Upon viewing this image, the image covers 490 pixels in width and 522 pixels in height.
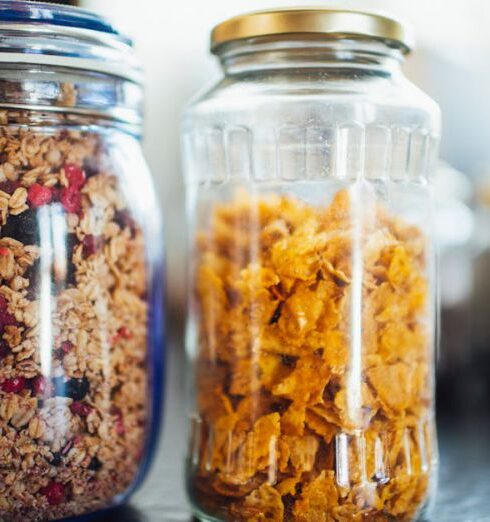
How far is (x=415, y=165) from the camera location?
0.67 m

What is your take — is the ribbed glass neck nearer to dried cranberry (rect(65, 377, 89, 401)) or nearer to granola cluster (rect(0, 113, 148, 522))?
granola cluster (rect(0, 113, 148, 522))

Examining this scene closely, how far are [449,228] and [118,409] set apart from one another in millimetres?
672

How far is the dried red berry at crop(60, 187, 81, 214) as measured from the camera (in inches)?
23.5

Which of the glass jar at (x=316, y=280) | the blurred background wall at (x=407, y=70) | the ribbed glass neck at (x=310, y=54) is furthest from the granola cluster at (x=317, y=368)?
the blurred background wall at (x=407, y=70)

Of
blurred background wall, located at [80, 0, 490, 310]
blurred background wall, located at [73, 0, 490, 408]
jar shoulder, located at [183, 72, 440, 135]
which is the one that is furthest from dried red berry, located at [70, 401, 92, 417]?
blurred background wall, located at [80, 0, 490, 310]

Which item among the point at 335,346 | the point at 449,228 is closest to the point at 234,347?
the point at 335,346

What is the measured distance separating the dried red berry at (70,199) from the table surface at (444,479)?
25 cm

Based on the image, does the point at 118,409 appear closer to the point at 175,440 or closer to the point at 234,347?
the point at 234,347

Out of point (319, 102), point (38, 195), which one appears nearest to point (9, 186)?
point (38, 195)

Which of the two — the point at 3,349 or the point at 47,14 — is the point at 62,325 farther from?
the point at 47,14

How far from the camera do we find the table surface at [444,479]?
2.24ft

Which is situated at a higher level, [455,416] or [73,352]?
[73,352]

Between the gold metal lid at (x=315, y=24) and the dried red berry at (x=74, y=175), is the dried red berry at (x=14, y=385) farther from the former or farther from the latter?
the gold metal lid at (x=315, y=24)

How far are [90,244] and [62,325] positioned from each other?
62mm
